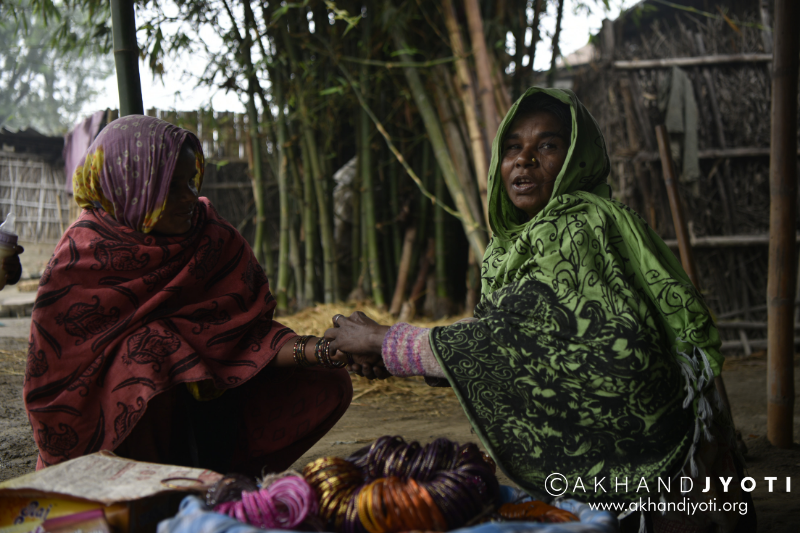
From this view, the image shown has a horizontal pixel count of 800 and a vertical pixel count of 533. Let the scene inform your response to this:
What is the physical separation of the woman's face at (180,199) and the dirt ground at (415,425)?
1.39 metres

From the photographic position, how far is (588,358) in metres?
1.53

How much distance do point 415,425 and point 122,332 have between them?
2.15 meters

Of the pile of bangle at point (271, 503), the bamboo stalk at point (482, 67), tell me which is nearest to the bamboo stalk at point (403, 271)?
the bamboo stalk at point (482, 67)

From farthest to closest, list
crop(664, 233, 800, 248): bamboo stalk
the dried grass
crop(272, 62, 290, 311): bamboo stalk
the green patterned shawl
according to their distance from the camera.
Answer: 1. crop(664, 233, 800, 248): bamboo stalk
2. crop(272, 62, 290, 311): bamboo stalk
3. the dried grass
4. the green patterned shawl

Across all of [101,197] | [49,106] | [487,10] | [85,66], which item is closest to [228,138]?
[487,10]

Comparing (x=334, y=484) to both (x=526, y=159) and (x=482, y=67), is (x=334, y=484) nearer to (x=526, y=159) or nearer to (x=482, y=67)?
(x=526, y=159)

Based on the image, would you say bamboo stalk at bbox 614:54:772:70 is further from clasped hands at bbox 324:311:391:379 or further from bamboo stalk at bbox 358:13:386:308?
clasped hands at bbox 324:311:391:379

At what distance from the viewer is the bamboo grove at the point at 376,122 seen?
14.7ft

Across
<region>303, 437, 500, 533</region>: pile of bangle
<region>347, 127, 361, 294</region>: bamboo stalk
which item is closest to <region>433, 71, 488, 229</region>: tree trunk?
<region>347, 127, 361, 294</region>: bamboo stalk

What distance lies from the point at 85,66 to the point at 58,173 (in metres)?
26.0

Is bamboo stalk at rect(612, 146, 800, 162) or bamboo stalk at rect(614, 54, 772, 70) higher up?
bamboo stalk at rect(614, 54, 772, 70)

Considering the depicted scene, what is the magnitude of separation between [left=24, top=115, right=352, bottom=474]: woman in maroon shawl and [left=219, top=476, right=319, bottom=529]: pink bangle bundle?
0.37 metres

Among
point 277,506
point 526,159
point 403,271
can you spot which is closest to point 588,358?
point 526,159

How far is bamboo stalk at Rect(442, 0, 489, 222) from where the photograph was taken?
13.6 feet
